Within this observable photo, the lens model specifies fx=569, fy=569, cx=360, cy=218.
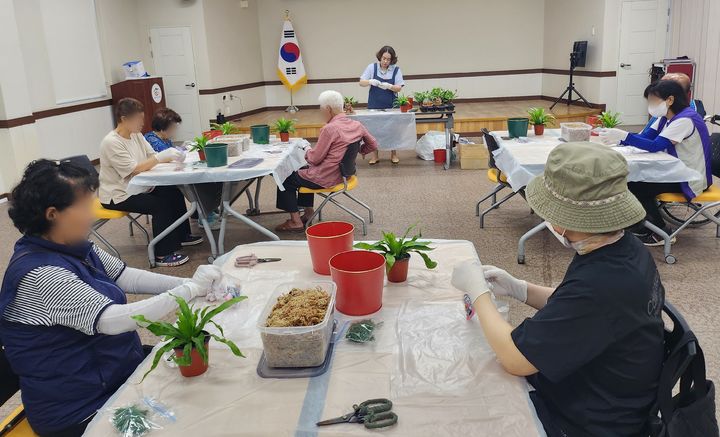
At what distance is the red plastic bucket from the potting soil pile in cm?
32

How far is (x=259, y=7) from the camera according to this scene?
1089cm

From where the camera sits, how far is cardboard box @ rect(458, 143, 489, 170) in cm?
681

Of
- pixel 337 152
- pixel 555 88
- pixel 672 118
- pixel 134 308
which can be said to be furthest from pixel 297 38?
pixel 134 308

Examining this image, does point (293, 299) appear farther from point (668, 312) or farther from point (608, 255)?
point (668, 312)

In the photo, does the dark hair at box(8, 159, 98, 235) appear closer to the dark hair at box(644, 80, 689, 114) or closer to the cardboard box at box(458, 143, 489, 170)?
the dark hair at box(644, 80, 689, 114)

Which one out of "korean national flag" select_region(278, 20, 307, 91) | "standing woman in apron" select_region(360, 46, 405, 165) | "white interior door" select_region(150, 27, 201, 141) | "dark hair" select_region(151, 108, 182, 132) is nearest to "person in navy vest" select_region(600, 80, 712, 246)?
"dark hair" select_region(151, 108, 182, 132)

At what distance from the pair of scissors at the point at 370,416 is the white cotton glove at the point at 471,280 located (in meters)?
0.40

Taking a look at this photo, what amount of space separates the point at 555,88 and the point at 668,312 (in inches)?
392

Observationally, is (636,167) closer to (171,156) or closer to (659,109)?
(659,109)

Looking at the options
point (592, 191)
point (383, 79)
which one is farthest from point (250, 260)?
point (383, 79)

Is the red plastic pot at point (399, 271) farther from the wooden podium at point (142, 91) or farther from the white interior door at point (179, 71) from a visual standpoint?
the white interior door at point (179, 71)

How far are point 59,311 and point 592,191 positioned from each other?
50.4 inches

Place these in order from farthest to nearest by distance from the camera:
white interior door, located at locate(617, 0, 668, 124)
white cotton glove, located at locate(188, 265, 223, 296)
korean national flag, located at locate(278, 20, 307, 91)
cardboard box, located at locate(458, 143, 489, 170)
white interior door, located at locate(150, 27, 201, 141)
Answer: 1. korean national flag, located at locate(278, 20, 307, 91)
2. white interior door, located at locate(150, 27, 201, 141)
3. white interior door, located at locate(617, 0, 668, 124)
4. cardboard box, located at locate(458, 143, 489, 170)
5. white cotton glove, located at locate(188, 265, 223, 296)

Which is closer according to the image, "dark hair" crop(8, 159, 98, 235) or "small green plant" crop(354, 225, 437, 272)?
"dark hair" crop(8, 159, 98, 235)
